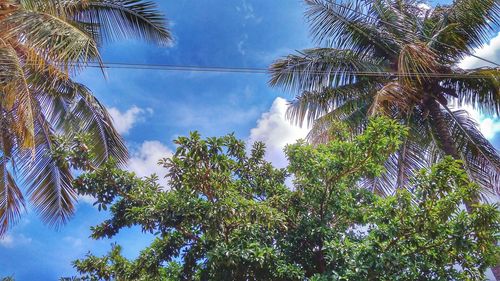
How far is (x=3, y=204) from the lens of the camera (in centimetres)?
832

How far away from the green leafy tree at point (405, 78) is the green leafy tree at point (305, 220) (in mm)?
3091

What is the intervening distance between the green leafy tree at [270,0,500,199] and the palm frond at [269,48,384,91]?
23 mm

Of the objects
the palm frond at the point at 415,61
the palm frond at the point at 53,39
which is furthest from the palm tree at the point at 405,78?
the palm frond at the point at 53,39

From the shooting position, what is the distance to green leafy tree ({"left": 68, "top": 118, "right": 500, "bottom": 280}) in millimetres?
5840

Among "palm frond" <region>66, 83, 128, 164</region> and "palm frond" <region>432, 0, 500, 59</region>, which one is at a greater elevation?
"palm frond" <region>432, 0, 500, 59</region>

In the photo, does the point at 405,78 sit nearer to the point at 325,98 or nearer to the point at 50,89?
the point at 325,98

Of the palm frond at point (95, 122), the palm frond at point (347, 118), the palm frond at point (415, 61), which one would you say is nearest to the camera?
the palm frond at point (95, 122)

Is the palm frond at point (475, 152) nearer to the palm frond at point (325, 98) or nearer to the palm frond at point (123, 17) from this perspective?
the palm frond at point (325, 98)

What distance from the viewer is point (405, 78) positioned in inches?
396

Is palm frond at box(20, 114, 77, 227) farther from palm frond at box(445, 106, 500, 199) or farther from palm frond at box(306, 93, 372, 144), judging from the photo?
palm frond at box(445, 106, 500, 199)

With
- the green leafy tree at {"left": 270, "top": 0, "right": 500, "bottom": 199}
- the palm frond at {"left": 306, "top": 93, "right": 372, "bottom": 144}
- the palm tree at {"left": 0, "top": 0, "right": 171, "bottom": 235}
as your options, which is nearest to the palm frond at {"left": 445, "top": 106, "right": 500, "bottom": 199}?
the green leafy tree at {"left": 270, "top": 0, "right": 500, "bottom": 199}

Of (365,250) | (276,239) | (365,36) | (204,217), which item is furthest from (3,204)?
(365,36)

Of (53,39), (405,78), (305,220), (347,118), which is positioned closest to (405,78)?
(405,78)

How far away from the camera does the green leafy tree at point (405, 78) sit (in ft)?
33.0
